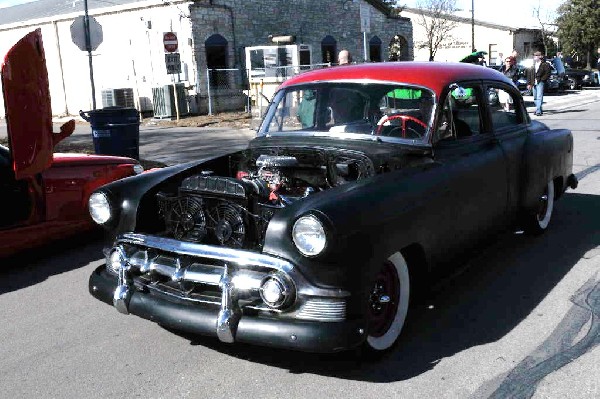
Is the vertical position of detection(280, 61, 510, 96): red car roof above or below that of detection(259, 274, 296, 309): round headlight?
Answer: above

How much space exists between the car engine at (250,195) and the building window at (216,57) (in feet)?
59.9

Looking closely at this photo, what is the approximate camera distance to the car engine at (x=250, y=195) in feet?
11.6

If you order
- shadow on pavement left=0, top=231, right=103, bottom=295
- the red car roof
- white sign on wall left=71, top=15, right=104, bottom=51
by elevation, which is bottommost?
shadow on pavement left=0, top=231, right=103, bottom=295

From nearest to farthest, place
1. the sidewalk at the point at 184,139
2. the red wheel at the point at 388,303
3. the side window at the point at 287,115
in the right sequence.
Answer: the red wheel at the point at 388,303 < the side window at the point at 287,115 < the sidewalk at the point at 184,139

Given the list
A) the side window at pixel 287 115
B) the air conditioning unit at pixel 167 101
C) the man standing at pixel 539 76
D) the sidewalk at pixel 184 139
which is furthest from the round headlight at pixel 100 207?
the air conditioning unit at pixel 167 101

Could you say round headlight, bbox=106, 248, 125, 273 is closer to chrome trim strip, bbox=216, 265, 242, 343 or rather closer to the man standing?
chrome trim strip, bbox=216, 265, 242, 343

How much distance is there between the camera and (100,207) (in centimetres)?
397

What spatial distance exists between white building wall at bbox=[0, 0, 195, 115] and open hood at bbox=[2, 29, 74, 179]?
15505mm

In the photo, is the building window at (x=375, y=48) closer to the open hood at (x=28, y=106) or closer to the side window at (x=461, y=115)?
the open hood at (x=28, y=106)

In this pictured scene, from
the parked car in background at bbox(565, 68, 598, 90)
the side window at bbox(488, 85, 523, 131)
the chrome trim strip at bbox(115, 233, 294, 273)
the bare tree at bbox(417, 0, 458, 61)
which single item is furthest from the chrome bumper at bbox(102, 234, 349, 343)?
the bare tree at bbox(417, 0, 458, 61)

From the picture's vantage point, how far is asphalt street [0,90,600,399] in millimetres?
3207

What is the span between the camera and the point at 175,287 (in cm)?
352

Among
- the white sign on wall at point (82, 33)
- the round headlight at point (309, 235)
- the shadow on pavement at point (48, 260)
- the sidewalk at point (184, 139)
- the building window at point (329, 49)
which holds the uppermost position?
the building window at point (329, 49)

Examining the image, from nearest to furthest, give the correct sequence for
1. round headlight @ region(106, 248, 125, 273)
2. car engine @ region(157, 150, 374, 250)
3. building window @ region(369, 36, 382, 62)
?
car engine @ region(157, 150, 374, 250), round headlight @ region(106, 248, 125, 273), building window @ region(369, 36, 382, 62)
